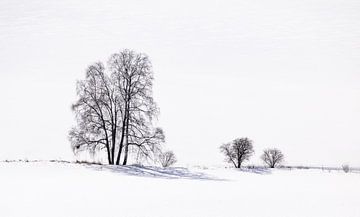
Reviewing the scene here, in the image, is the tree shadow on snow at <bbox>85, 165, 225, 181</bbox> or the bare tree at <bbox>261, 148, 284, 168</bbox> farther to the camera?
the bare tree at <bbox>261, 148, 284, 168</bbox>

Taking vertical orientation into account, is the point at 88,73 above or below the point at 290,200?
above

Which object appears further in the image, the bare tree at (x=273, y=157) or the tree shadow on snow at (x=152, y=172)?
the bare tree at (x=273, y=157)

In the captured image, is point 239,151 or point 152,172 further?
point 239,151

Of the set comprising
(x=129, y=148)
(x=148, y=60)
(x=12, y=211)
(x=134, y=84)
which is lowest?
(x=12, y=211)

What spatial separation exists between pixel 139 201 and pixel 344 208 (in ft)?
25.5

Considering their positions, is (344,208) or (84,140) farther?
(84,140)

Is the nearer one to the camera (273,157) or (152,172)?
(152,172)

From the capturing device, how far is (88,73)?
112 ft

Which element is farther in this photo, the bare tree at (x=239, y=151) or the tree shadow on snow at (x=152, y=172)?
the bare tree at (x=239, y=151)

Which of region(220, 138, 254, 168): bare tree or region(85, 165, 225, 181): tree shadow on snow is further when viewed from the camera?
region(220, 138, 254, 168): bare tree

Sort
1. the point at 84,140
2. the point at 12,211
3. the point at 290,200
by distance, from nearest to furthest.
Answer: the point at 12,211
the point at 290,200
the point at 84,140

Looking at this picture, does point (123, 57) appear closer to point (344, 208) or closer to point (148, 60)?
point (148, 60)

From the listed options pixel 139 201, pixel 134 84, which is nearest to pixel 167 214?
pixel 139 201

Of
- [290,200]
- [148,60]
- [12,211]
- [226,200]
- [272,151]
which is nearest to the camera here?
[12,211]
